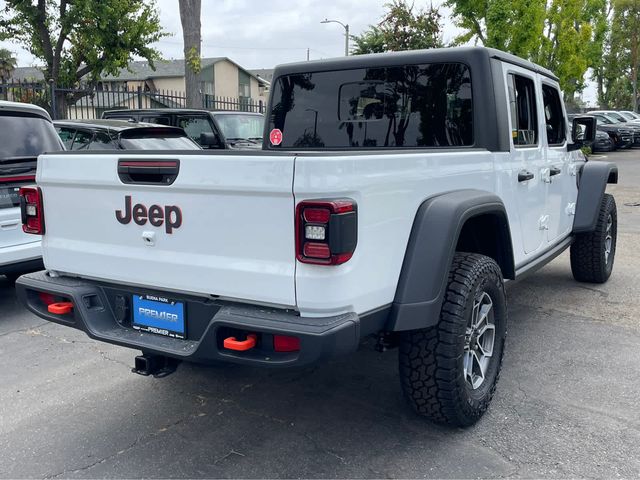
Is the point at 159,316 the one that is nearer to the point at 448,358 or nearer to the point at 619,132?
the point at 448,358

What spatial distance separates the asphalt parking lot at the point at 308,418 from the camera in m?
2.98

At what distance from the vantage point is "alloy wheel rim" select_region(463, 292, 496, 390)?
3.29m

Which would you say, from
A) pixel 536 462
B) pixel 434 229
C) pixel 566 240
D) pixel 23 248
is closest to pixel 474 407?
pixel 536 462

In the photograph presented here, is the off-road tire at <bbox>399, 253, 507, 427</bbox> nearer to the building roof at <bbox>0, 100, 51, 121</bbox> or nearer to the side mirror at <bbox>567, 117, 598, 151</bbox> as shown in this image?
the side mirror at <bbox>567, 117, 598, 151</bbox>

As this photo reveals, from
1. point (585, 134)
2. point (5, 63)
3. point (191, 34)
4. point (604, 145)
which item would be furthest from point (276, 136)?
point (5, 63)

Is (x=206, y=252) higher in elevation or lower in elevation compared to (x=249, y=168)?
lower

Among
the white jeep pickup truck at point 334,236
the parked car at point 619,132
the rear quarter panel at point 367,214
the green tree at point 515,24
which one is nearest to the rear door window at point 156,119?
the white jeep pickup truck at point 334,236

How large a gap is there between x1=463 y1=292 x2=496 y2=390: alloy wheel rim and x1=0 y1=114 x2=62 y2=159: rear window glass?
4.12 metres

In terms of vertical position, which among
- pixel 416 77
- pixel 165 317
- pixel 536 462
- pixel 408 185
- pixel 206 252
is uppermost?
pixel 416 77

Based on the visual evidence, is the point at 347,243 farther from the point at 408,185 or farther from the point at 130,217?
the point at 130,217

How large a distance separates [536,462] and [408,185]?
1424mm

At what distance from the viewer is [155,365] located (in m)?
3.17

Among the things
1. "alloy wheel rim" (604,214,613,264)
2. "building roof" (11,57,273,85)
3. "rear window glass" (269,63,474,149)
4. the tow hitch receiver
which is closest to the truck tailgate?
the tow hitch receiver

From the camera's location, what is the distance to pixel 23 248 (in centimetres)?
517
